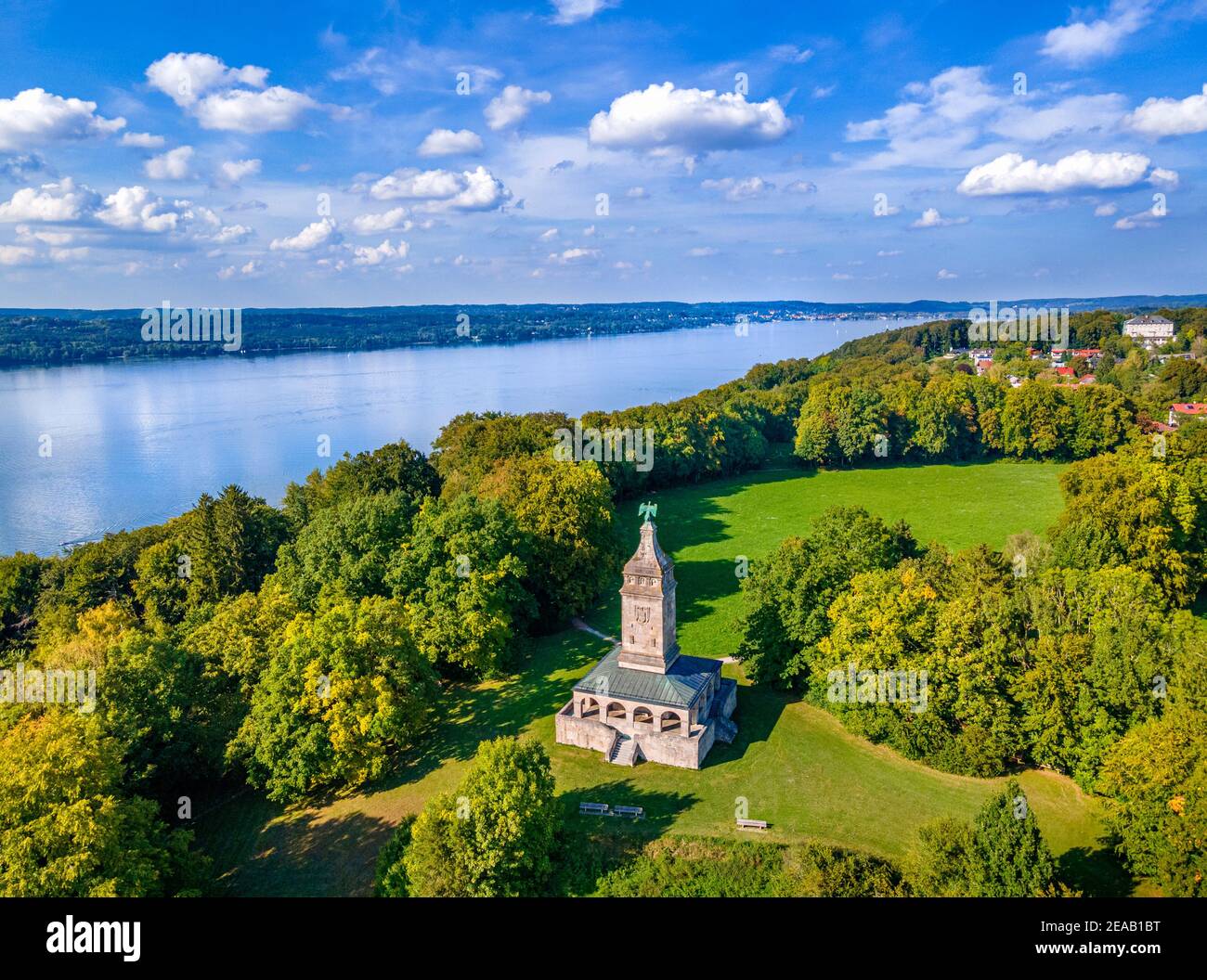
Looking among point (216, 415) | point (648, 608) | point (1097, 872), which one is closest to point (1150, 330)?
point (1097, 872)

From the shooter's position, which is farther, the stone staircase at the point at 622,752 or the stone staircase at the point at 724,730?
the stone staircase at the point at 724,730

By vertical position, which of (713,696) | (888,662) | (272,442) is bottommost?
(713,696)

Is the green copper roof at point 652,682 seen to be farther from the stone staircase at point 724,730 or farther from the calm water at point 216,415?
the calm water at point 216,415

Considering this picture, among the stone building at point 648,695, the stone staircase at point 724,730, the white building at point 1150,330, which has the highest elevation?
the white building at point 1150,330
